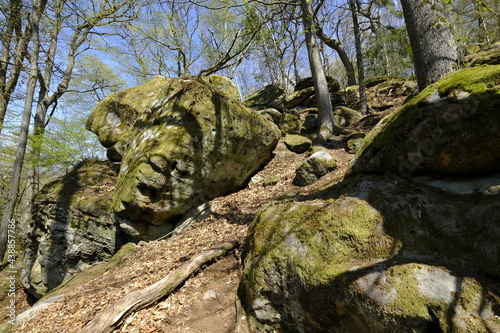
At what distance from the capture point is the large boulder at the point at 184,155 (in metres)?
6.09

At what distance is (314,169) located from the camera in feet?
20.8

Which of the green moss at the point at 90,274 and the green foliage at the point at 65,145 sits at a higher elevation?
the green foliage at the point at 65,145

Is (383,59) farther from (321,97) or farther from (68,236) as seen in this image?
(68,236)

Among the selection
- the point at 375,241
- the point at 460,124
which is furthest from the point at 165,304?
the point at 460,124

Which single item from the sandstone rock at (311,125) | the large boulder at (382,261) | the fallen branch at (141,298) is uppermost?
the sandstone rock at (311,125)

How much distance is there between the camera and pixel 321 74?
10094 mm

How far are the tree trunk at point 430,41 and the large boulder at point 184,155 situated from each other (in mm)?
4405

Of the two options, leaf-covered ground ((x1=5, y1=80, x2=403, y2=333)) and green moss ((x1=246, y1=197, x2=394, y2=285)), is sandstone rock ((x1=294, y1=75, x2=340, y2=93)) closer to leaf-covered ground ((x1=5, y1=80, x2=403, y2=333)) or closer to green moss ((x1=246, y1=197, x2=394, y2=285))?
leaf-covered ground ((x1=5, y1=80, x2=403, y2=333))

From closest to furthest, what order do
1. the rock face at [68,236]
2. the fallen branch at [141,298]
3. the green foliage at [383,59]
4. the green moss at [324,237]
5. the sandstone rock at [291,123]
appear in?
the green moss at [324,237] → the fallen branch at [141,298] → the rock face at [68,236] → the sandstone rock at [291,123] → the green foliage at [383,59]

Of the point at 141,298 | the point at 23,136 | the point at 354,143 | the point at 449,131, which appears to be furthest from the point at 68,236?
the point at 354,143

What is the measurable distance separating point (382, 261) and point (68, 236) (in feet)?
26.9

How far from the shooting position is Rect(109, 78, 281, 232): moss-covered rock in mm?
6082

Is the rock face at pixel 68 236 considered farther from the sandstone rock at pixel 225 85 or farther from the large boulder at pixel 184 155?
the sandstone rock at pixel 225 85

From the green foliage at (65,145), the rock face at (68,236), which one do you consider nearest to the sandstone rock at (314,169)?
the rock face at (68,236)
